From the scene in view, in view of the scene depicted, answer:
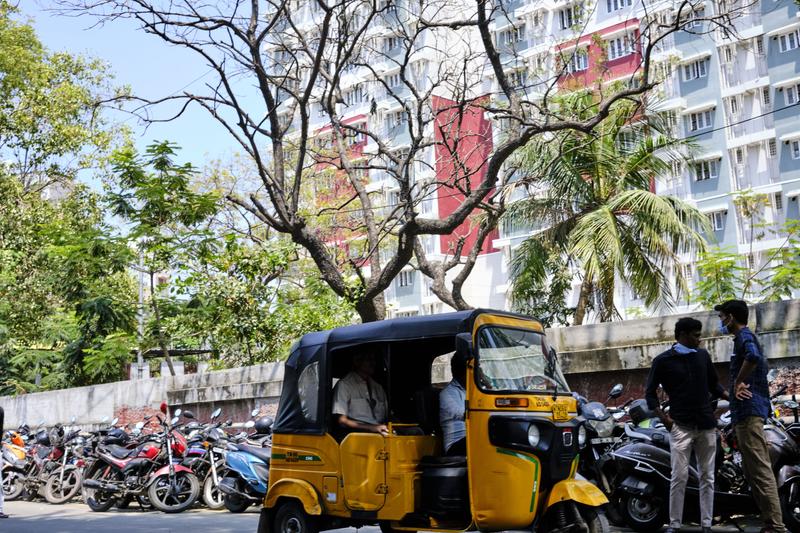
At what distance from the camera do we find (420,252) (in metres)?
18.5

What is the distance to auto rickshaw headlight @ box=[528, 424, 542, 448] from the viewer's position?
6995mm

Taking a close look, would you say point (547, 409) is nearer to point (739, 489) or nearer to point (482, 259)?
point (739, 489)

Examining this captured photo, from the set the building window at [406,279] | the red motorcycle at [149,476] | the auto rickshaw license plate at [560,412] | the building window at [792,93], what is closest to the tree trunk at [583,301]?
the red motorcycle at [149,476]

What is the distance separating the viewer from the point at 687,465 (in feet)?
25.4

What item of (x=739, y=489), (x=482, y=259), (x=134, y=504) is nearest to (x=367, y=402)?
(x=739, y=489)

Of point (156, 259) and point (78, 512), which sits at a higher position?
point (156, 259)

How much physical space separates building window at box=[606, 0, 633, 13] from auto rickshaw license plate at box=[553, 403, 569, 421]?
34.3 metres

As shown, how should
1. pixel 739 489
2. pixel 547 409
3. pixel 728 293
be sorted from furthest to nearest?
pixel 728 293 → pixel 739 489 → pixel 547 409

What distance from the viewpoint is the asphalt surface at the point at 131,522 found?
427 inches

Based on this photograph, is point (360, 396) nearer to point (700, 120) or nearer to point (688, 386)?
point (688, 386)

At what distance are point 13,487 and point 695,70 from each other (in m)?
30.3

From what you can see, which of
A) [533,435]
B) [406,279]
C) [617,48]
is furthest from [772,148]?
[533,435]

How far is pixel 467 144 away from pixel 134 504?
69.5 feet

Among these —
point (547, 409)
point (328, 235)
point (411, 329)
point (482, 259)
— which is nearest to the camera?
point (547, 409)
